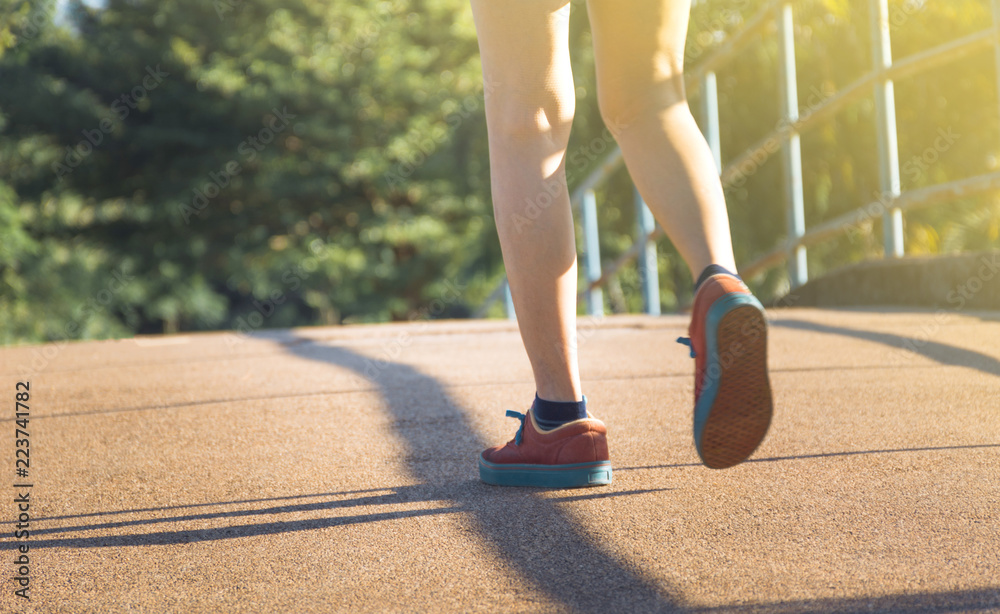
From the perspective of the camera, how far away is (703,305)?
104 cm

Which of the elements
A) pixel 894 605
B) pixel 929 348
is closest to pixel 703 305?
pixel 894 605

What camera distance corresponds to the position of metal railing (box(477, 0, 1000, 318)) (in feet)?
9.41

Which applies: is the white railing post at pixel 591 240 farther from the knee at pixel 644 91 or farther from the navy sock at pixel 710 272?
the navy sock at pixel 710 272

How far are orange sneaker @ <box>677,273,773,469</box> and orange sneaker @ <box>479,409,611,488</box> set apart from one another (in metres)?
0.19

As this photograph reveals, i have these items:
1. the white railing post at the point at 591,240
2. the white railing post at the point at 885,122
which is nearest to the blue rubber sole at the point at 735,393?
the white railing post at the point at 885,122

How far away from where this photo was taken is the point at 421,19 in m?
14.6

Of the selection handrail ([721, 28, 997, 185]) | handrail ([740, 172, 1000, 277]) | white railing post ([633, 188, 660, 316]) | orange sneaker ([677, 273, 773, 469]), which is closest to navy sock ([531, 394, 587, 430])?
orange sneaker ([677, 273, 773, 469])

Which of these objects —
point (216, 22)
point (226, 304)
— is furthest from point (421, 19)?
point (226, 304)

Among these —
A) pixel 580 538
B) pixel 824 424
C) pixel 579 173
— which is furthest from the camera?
pixel 579 173

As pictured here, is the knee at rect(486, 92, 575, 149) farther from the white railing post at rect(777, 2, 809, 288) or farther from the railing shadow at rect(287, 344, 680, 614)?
the white railing post at rect(777, 2, 809, 288)

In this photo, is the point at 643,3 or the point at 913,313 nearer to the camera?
the point at 643,3

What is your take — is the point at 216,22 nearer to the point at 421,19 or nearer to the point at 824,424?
the point at 421,19

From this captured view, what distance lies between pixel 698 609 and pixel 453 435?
2.49 ft

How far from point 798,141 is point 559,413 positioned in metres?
3.06
